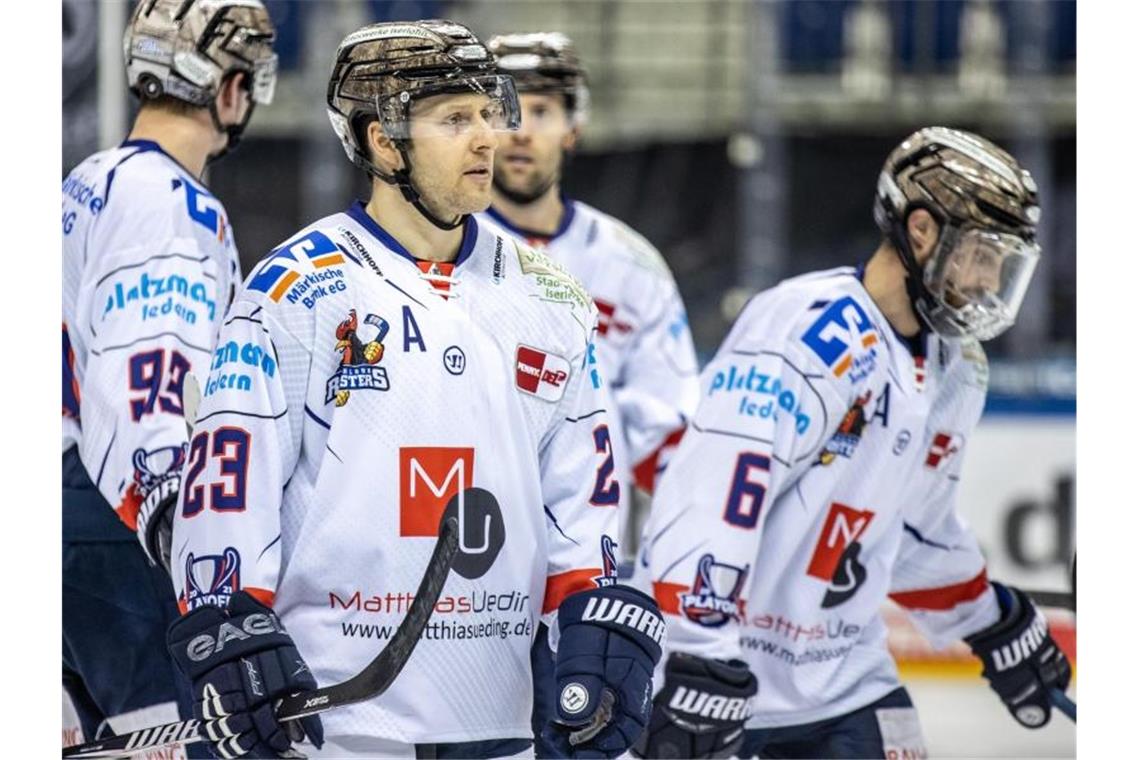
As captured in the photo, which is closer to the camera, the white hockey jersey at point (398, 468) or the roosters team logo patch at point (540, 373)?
the white hockey jersey at point (398, 468)

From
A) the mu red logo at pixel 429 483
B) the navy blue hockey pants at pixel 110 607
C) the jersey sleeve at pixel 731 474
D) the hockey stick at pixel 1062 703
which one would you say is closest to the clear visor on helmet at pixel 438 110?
the mu red logo at pixel 429 483

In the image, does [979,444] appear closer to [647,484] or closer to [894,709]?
[647,484]

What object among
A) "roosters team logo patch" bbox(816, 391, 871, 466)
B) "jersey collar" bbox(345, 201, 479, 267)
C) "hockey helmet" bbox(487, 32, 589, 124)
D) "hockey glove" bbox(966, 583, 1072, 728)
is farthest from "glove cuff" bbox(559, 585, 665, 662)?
"hockey helmet" bbox(487, 32, 589, 124)

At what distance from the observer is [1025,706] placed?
428cm

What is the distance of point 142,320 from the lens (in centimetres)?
347

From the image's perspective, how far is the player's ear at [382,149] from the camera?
9.82ft

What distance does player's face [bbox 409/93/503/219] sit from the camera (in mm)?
2959

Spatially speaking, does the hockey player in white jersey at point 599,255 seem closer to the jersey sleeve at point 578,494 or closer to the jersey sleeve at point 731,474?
the jersey sleeve at point 731,474

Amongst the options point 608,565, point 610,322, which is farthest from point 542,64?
point 608,565

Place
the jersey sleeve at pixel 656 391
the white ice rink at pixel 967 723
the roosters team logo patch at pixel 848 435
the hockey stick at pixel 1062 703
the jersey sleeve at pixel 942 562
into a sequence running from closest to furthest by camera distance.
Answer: the roosters team logo patch at pixel 848 435 < the jersey sleeve at pixel 942 562 < the hockey stick at pixel 1062 703 < the jersey sleeve at pixel 656 391 < the white ice rink at pixel 967 723

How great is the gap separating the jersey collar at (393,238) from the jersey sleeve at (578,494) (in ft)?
0.75

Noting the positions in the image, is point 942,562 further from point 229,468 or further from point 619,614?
point 229,468
